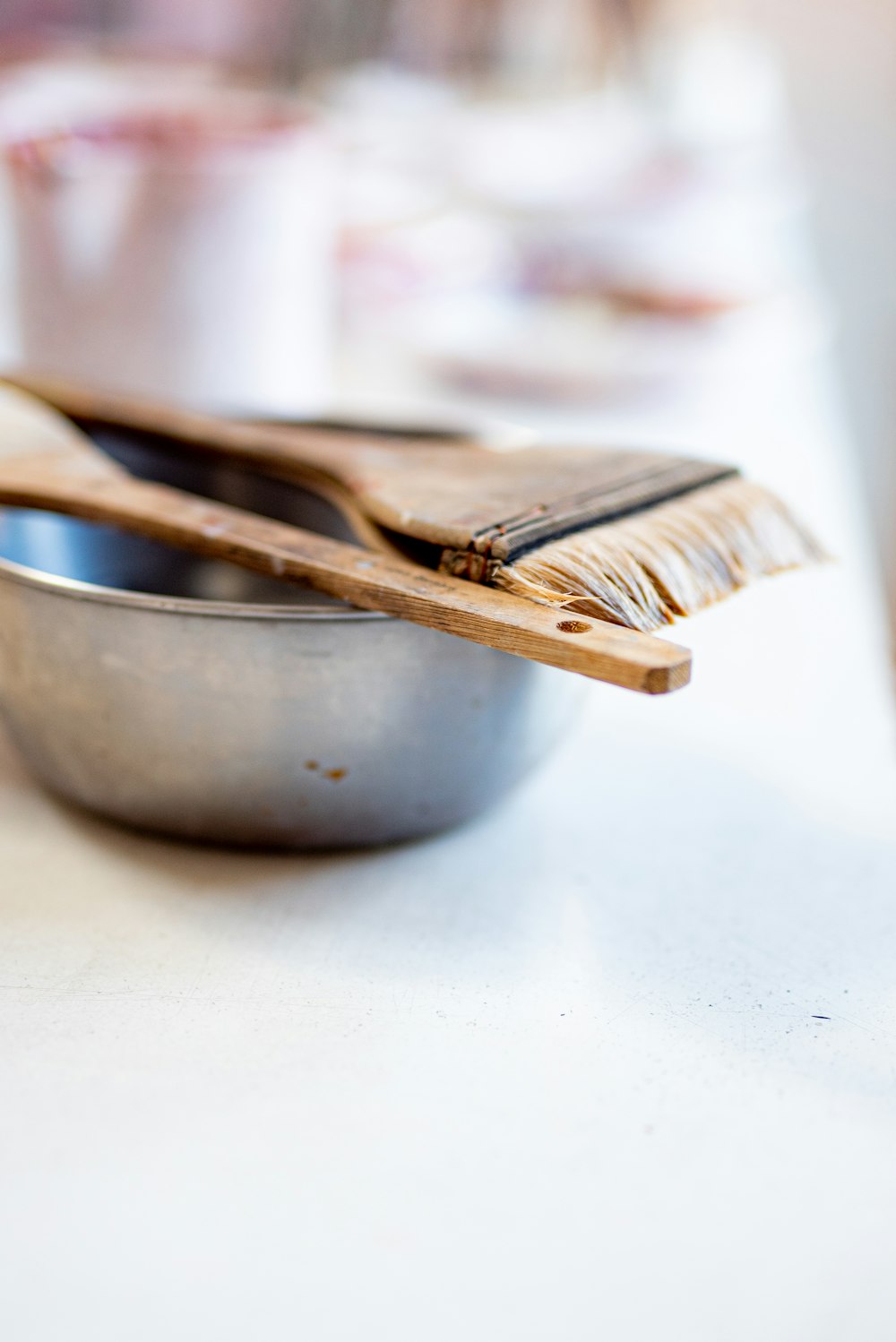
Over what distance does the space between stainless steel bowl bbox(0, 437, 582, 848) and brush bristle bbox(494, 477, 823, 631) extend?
0.04 meters

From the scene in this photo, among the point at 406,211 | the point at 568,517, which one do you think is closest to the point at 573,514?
the point at 568,517

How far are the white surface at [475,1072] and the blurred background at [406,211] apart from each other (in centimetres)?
34

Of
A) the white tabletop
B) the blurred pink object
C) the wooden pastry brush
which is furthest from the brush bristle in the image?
the blurred pink object

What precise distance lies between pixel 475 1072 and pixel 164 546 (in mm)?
313

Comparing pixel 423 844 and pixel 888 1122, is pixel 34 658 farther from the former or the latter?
pixel 888 1122

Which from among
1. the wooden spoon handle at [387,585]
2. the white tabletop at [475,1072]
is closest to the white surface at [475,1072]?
the white tabletop at [475,1072]

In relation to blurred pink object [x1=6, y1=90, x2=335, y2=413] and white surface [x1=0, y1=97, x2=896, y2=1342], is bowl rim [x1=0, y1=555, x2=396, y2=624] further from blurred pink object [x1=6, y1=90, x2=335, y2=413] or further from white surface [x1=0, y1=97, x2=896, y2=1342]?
blurred pink object [x1=6, y1=90, x2=335, y2=413]

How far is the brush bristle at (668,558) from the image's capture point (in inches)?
13.3

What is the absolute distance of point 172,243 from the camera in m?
0.67

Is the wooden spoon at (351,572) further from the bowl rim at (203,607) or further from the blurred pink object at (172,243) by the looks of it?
the blurred pink object at (172,243)

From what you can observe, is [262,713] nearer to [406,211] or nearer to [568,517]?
[568,517]

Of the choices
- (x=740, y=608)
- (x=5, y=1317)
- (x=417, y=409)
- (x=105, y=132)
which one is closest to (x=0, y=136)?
(x=105, y=132)

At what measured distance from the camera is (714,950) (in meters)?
0.38

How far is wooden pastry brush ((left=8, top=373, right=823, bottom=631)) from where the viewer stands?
35 centimetres
